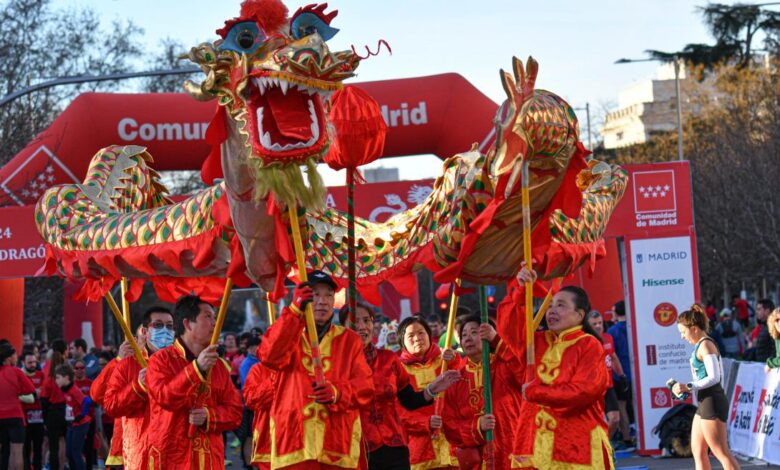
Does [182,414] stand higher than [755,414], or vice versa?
[182,414]

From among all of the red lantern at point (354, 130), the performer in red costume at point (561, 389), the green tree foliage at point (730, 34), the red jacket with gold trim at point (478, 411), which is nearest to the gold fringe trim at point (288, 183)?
the red lantern at point (354, 130)

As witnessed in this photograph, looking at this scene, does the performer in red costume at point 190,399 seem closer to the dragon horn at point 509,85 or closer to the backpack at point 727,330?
the dragon horn at point 509,85

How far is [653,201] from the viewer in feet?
50.2

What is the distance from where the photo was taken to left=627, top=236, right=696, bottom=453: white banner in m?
15.5

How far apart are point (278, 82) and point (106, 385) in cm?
381

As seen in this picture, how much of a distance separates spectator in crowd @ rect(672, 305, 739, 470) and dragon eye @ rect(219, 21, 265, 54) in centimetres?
537

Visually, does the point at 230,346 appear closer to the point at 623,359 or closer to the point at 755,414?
the point at 623,359

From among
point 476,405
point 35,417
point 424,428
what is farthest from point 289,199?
point 35,417

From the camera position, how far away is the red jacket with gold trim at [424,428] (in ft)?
33.3

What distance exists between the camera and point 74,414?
51.4 feet

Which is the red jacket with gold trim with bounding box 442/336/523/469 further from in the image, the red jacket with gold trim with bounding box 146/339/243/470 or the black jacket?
the black jacket

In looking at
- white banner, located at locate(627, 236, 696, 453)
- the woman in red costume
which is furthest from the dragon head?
white banner, located at locate(627, 236, 696, 453)

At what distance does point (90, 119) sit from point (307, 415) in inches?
369

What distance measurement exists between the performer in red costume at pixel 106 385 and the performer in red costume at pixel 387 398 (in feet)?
5.67
